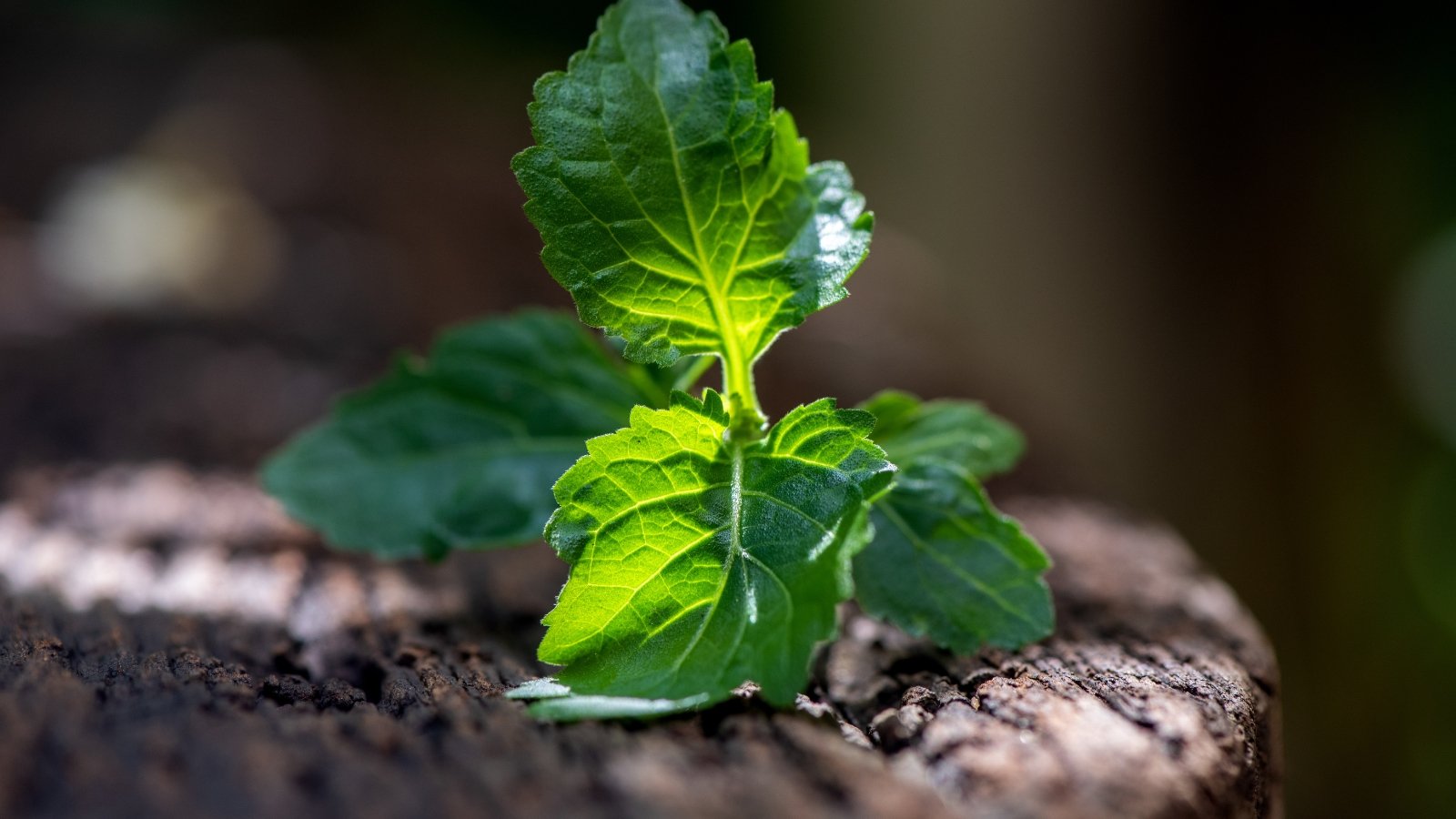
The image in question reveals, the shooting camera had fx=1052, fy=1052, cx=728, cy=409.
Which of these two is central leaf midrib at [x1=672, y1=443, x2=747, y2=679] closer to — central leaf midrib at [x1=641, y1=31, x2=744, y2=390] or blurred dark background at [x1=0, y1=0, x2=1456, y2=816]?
central leaf midrib at [x1=641, y1=31, x2=744, y2=390]

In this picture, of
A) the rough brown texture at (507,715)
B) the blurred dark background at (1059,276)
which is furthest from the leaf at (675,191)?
the blurred dark background at (1059,276)

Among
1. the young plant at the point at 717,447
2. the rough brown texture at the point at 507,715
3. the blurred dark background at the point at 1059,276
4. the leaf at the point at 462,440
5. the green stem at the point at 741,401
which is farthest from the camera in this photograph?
the blurred dark background at the point at 1059,276

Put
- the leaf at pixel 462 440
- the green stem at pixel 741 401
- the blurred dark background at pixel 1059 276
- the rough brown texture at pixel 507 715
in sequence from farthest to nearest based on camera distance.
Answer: the blurred dark background at pixel 1059 276 < the leaf at pixel 462 440 < the green stem at pixel 741 401 < the rough brown texture at pixel 507 715

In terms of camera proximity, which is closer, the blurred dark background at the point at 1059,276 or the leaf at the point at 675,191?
the leaf at the point at 675,191

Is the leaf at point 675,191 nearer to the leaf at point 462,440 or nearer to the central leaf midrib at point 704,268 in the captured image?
the central leaf midrib at point 704,268

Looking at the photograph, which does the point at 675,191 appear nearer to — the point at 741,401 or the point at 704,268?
the point at 704,268

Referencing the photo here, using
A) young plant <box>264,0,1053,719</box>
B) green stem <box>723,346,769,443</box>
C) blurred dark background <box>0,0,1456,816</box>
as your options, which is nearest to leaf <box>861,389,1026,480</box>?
young plant <box>264,0,1053,719</box>

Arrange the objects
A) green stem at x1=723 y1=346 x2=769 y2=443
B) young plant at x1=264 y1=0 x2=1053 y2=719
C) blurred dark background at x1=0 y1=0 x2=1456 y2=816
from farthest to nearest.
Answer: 1. blurred dark background at x1=0 y1=0 x2=1456 y2=816
2. green stem at x1=723 y1=346 x2=769 y2=443
3. young plant at x1=264 y1=0 x2=1053 y2=719

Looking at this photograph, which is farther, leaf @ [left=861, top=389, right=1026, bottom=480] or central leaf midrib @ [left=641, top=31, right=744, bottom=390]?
leaf @ [left=861, top=389, right=1026, bottom=480]

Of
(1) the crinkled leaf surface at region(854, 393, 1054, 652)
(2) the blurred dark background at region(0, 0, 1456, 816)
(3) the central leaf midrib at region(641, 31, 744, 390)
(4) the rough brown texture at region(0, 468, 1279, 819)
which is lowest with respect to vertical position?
(4) the rough brown texture at region(0, 468, 1279, 819)
